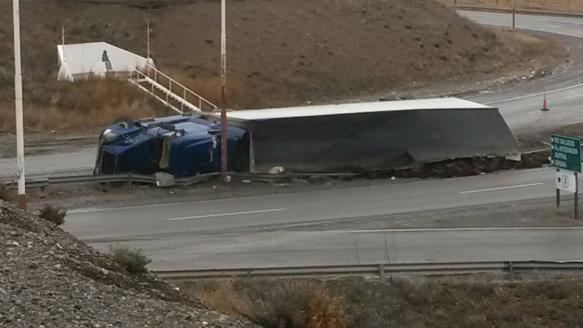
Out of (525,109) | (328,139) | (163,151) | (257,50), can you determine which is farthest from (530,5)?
(163,151)

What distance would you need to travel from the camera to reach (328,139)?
25469 millimetres

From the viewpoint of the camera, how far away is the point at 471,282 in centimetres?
1591

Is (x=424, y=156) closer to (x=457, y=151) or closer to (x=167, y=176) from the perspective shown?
(x=457, y=151)

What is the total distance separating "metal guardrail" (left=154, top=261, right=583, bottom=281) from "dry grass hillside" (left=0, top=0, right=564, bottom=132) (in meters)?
19.5

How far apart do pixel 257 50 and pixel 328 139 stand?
61.0 feet

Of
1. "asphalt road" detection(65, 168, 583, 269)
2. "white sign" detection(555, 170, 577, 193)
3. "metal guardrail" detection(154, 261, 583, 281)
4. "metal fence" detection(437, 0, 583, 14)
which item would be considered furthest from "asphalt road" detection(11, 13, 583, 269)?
"metal fence" detection(437, 0, 583, 14)

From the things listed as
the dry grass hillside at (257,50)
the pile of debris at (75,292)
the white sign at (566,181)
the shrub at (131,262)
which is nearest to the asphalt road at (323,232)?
the white sign at (566,181)

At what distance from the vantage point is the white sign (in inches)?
822

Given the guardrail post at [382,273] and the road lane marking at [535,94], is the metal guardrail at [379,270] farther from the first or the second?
the road lane marking at [535,94]

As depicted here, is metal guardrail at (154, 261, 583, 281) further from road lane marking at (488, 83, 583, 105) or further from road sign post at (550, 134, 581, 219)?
road lane marking at (488, 83, 583, 105)

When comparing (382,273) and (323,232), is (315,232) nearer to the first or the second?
(323,232)

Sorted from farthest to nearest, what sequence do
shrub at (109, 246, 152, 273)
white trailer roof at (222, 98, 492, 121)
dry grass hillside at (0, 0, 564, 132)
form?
dry grass hillside at (0, 0, 564, 132) < white trailer roof at (222, 98, 492, 121) < shrub at (109, 246, 152, 273)

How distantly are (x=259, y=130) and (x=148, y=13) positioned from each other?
70.3ft

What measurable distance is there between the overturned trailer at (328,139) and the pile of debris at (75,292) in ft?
36.7
